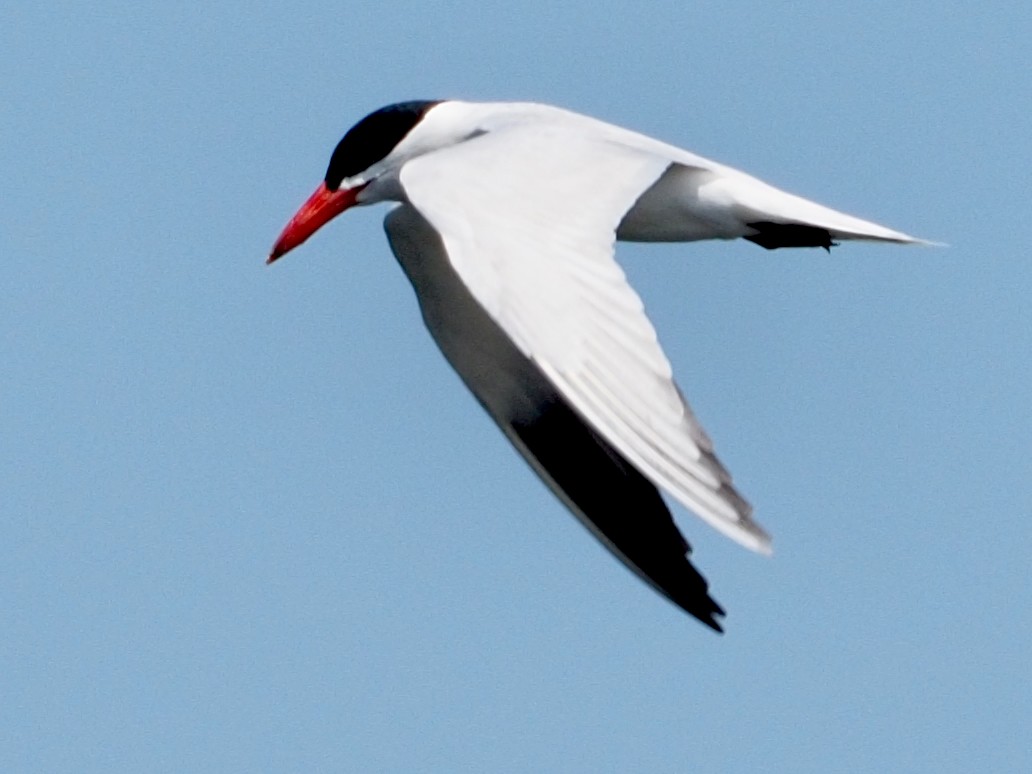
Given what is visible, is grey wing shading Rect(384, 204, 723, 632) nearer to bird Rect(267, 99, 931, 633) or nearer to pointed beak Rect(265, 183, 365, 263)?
bird Rect(267, 99, 931, 633)

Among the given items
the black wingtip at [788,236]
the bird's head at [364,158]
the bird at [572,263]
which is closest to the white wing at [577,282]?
the bird at [572,263]

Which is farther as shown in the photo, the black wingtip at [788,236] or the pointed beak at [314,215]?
the pointed beak at [314,215]

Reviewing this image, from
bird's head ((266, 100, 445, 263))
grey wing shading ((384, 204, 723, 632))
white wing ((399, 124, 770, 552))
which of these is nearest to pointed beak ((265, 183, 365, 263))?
bird's head ((266, 100, 445, 263))

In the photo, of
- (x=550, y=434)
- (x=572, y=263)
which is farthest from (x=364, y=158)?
(x=572, y=263)

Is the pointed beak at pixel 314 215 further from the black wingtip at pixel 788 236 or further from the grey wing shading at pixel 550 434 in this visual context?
the black wingtip at pixel 788 236

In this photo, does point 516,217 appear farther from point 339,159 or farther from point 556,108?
point 339,159

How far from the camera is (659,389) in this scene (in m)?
8.01

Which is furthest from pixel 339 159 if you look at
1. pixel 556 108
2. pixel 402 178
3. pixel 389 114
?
pixel 402 178

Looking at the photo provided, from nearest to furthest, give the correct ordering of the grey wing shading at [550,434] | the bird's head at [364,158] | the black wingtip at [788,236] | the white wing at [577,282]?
the white wing at [577,282] < the grey wing shading at [550,434] < the black wingtip at [788,236] < the bird's head at [364,158]

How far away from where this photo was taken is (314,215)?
1157 centimetres

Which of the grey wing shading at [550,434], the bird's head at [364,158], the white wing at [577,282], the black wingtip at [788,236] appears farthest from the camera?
the bird's head at [364,158]

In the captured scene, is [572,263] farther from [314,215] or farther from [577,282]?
[314,215]

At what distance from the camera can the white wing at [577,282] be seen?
7.91 m

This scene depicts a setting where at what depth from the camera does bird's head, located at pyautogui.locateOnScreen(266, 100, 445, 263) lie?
1136cm
